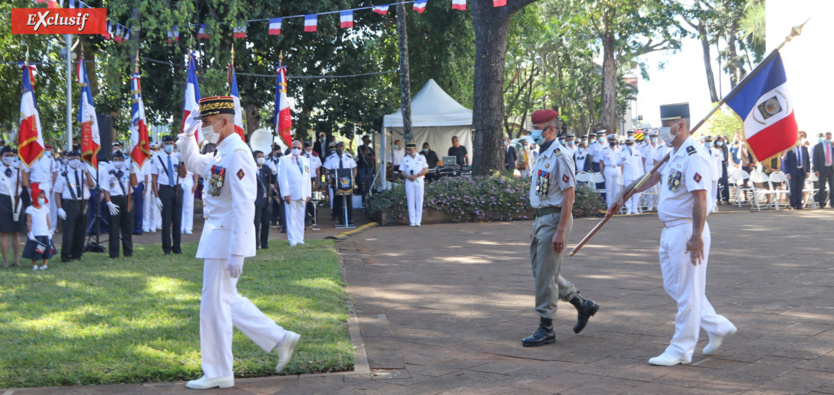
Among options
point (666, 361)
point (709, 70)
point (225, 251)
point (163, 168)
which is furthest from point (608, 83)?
point (225, 251)

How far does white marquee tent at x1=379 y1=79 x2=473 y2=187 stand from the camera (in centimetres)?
2444

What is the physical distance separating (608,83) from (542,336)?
116 ft

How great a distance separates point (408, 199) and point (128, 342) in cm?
1225

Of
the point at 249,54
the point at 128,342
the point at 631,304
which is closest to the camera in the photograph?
the point at 128,342

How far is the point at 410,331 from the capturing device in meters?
6.93

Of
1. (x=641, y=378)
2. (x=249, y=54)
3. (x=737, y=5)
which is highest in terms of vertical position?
(x=737, y=5)

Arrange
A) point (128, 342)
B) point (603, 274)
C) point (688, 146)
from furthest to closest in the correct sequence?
point (603, 274) < point (128, 342) < point (688, 146)

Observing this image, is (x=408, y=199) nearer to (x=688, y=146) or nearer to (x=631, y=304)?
(x=631, y=304)

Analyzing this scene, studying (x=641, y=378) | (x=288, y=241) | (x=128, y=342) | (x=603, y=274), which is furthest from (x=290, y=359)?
(x=288, y=241)

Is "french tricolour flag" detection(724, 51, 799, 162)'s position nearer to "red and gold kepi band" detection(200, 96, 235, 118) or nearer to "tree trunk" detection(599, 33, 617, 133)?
"red and gold kepi band" detection(200, 96, 235, 118)

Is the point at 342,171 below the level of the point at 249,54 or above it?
below

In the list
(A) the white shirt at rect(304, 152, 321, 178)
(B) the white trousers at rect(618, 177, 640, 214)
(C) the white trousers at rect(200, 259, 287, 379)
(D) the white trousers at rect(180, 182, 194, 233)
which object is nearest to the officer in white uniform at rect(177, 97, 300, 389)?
(C) the white trousers at rect(200, 259, 287, 379)

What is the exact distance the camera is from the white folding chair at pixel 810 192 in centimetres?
2128

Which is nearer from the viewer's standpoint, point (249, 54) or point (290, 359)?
point (290, 359)
